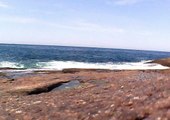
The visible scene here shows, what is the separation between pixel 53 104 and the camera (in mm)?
13969

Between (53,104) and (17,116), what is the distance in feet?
5.53

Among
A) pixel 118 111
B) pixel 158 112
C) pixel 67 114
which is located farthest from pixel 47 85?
pixel 158 112

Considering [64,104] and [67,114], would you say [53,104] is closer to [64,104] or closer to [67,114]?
[64,104]

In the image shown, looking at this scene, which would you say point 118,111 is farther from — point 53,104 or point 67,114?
point 53,104

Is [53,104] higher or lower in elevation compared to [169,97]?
lower

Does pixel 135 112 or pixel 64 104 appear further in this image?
pixel 64 104

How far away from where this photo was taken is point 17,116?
13.0m

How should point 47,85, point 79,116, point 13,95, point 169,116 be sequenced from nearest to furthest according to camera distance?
point 169,116 < point 79,116 < point 13,95 < point 47,85

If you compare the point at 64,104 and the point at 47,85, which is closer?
the point at 64,104

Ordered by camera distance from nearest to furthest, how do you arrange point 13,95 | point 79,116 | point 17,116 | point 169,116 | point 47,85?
point 169,116
point 79,116
point 17,116
point 13,95
point 47,85

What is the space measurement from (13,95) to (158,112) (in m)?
11.9

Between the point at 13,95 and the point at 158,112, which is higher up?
the point at 158,112

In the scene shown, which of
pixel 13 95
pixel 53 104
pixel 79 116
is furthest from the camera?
pixel 13 95

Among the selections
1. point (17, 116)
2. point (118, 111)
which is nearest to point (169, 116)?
point (118, 111)
